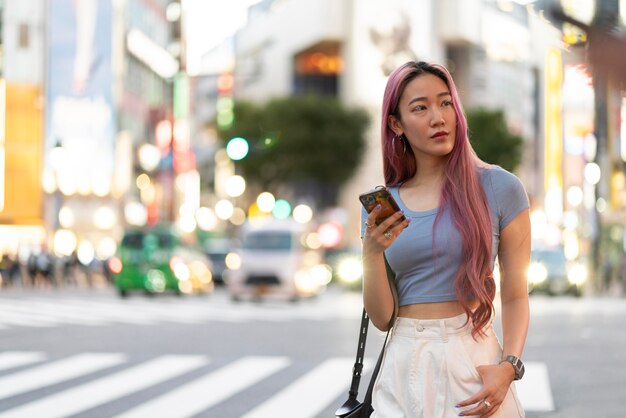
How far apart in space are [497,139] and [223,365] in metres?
64.1

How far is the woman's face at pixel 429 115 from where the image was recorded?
3.09 metres

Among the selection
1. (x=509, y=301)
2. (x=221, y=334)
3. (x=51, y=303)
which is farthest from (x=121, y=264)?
(x=509, y=301)

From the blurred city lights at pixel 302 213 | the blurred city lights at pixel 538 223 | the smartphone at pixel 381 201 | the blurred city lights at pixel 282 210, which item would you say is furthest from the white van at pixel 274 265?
the blurred city lights at pixel 538 223

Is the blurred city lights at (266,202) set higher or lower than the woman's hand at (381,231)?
higher

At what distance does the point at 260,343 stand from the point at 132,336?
2.26m

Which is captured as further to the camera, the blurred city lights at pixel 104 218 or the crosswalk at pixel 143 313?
the blurred city lights at pixel 104 218

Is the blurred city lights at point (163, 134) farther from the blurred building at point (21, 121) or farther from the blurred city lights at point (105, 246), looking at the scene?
the blurred building at point (21, 121)

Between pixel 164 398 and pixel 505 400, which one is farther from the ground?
pixel 505 400

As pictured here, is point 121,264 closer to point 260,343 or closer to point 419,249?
point 260,343

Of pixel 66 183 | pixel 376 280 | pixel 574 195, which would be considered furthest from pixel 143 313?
pixel 574 195

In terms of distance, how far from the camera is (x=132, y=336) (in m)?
17.2

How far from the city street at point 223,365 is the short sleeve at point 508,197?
594 centimetres

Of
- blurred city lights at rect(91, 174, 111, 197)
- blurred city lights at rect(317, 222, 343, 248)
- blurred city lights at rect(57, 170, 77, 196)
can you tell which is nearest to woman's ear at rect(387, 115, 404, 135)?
blurred city lights at rect(57, 170, 77, 196)

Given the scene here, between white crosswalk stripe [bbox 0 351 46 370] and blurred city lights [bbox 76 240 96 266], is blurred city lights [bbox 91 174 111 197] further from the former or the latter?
white crosswalk stripe [bbox 0 351 46 370]
